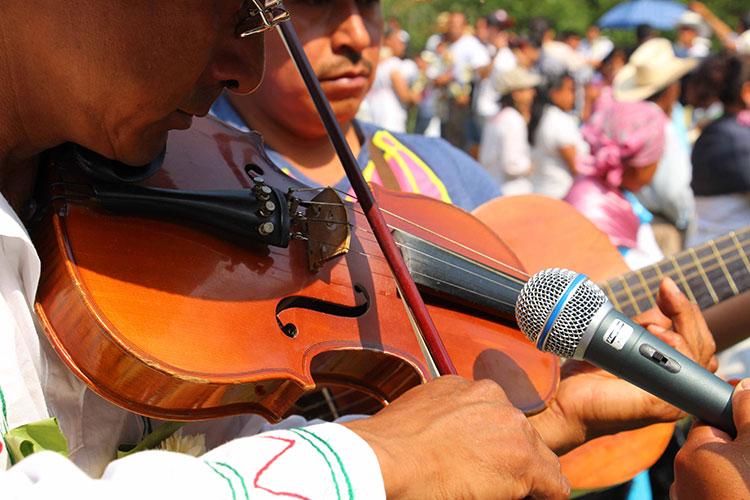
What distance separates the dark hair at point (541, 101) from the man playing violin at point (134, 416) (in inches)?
191

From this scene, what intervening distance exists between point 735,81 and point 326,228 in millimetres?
3632

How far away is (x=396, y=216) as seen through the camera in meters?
1.72

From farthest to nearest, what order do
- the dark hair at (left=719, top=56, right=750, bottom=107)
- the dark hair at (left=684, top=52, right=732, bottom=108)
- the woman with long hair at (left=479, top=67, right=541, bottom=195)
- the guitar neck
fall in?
1. the woman with long hair at (left=479, top=67, right=541, bottom=195)
2. the dark hair at (left=684, top=52, right=732, bottom=108)
3. the dark hair at (left=719, top=56, right=750, bottom=107)
4. the guitar neck

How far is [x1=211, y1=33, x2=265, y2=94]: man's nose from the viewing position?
1315 millimetres

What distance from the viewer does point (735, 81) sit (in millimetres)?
4613

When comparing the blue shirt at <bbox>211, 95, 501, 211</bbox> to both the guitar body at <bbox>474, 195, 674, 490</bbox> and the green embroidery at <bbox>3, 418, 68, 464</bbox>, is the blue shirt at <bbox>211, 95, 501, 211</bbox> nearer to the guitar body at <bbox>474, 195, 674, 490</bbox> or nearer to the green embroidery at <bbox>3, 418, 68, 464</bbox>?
the guitar body at <bbox>474, 195, 674, 490</bbox>

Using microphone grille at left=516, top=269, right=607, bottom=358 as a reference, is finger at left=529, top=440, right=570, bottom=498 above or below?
below

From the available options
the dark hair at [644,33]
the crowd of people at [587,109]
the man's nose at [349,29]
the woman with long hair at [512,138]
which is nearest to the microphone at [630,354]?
the man's nose at [349,29]

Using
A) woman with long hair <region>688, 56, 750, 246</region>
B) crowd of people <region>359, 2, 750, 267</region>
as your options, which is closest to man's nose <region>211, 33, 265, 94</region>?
crowd of people <region>359, 2, 750, 267</region>

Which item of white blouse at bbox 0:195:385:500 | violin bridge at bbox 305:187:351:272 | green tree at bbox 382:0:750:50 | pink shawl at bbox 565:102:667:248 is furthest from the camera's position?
green tree at bbox 382:0:750:50

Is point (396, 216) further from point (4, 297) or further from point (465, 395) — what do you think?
point (4, 297)

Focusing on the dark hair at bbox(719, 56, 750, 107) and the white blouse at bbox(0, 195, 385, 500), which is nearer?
the white blouse at bbox(0, 195, 385, 500)

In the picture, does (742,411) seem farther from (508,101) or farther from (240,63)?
(508,101)

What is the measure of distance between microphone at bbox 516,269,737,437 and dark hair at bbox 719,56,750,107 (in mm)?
3485
